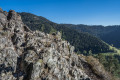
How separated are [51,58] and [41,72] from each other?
5.44 metres

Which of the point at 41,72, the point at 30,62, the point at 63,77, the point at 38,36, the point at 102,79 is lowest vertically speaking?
the point at 102,79

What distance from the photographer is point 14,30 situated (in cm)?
4562

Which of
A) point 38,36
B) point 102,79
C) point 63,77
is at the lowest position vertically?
point 102,79

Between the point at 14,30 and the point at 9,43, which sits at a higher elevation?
the point at 14,30

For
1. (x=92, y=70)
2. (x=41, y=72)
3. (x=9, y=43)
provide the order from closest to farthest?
(x=41, y=72) → (x=9, y=43) → (x=92, y=70)

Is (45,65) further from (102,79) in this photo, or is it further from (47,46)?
(102,79)

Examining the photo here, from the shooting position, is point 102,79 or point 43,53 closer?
point 43,53

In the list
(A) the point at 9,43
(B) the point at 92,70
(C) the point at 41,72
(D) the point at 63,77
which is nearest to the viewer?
(C) the point at 41,72

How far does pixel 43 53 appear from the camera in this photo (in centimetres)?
3306

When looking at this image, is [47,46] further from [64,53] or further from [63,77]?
[63,77]

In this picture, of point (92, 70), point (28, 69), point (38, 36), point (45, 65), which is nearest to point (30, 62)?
point (28, 69)

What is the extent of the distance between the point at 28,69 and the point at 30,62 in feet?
6.50

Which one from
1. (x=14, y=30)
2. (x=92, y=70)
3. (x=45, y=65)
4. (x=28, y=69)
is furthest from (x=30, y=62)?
(x=92, y=70)

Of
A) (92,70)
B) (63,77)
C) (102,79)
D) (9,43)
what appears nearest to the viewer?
(63,77)
